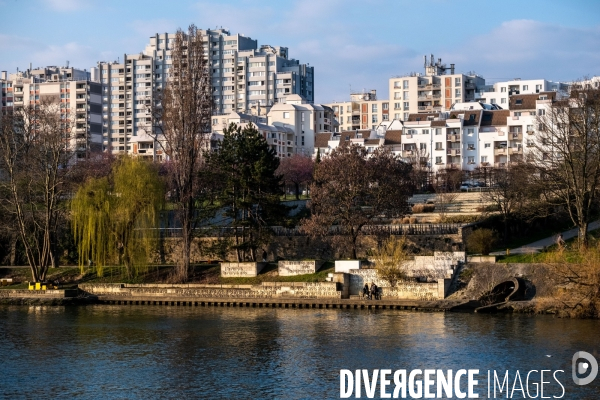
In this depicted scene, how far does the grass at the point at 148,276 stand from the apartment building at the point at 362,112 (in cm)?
10190

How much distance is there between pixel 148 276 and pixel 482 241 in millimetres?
22418

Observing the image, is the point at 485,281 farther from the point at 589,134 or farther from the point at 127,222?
the point at 127,222

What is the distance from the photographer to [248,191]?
6081 cm

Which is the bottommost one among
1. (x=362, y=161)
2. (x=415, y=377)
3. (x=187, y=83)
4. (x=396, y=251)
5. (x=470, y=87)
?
(x=415, y=377)

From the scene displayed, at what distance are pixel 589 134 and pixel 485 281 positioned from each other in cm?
1571

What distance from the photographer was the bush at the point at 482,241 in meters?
55.1

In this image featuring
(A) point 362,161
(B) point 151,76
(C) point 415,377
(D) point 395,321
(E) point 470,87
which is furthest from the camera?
(B) point 151,76

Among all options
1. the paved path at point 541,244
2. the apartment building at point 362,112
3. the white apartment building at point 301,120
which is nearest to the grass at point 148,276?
the paved path at point 541,244

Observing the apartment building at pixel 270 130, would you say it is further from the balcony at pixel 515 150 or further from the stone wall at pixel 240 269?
the stone wall at pixel 240 269

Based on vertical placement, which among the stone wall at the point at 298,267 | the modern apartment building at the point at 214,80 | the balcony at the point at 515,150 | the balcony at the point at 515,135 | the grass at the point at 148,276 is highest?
the modern apartment building at the point at 214,80

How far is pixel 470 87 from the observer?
151 metres

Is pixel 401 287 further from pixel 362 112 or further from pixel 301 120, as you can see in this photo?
pixel 362 112

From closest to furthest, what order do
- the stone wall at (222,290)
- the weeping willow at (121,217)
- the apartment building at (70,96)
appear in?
1. the stone wall at (222,290)
2. the weeping willow at (121,217)
3. the apartment building at (70,96)

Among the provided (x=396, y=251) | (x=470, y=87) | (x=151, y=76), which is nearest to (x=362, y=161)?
(x=396, y=251)
